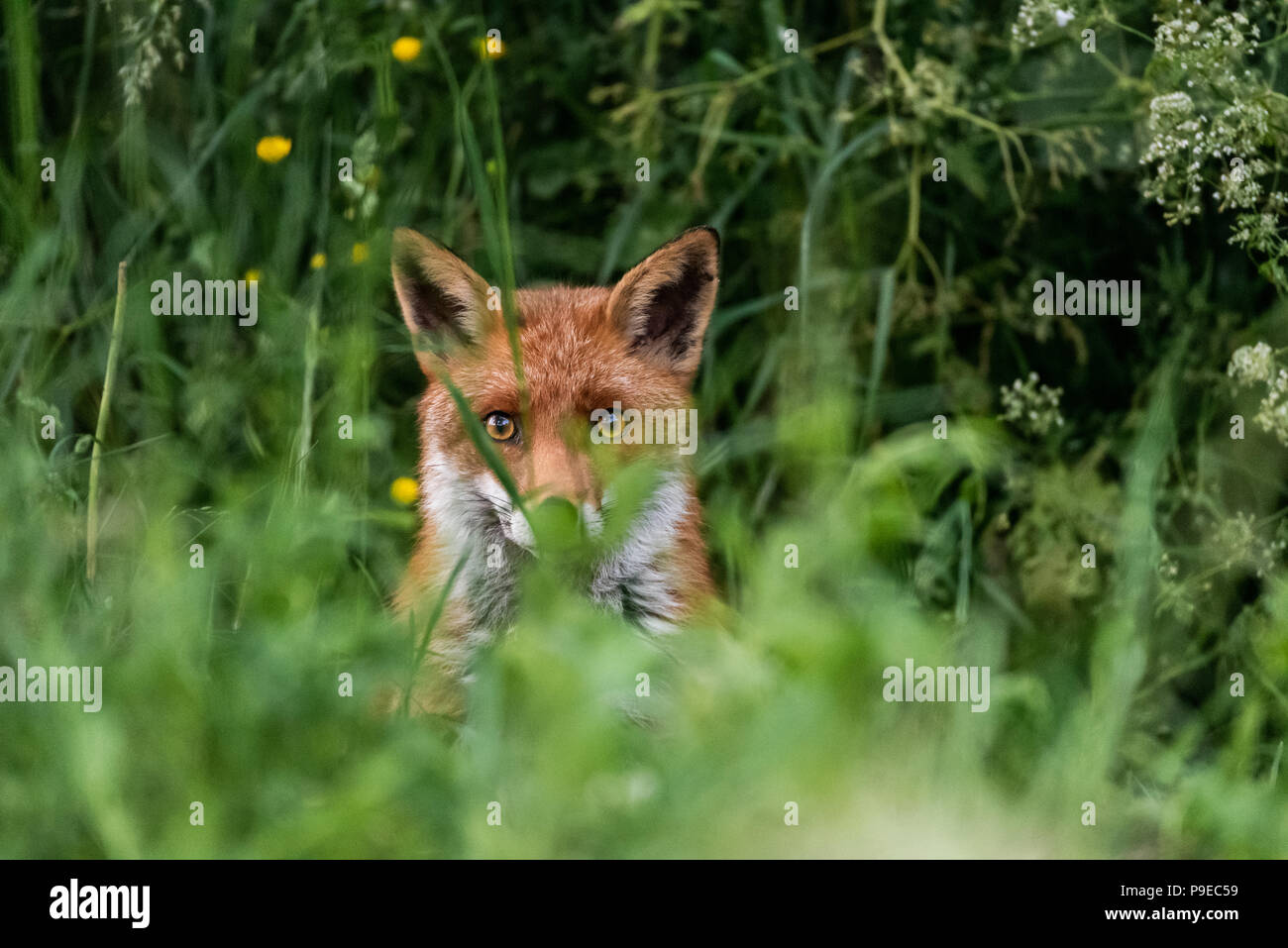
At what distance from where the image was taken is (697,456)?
359cm

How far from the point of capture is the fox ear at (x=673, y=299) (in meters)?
3.18

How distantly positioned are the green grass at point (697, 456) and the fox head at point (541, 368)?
27 cm

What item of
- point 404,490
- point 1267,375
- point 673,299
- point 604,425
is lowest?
point 404,490

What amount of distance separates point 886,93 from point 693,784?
2.50 metres

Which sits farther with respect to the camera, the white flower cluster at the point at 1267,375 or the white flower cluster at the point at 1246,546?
the white flower cluster at the point at 1246,546

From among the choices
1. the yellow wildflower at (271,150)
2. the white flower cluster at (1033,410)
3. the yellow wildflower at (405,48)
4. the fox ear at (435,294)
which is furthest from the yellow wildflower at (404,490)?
the white flower cluster at (1033,410)

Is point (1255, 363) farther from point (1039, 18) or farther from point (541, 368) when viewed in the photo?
point (541, 368)

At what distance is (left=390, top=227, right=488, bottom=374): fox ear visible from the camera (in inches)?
126

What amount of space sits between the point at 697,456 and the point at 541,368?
0.61 metres

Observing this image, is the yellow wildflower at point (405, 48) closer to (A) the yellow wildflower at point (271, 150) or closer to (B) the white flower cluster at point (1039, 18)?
(A) the yellow wildflower at point (271, 150)

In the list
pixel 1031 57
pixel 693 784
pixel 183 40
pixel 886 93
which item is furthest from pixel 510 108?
pixel 693 784

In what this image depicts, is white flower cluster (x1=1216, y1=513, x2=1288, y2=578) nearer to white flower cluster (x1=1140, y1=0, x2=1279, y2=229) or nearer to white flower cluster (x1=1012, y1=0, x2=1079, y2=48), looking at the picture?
white flower cluster (x1=1140, y1=0, x2=1279, y2=229)

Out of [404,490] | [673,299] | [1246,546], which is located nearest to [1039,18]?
[673,299]
